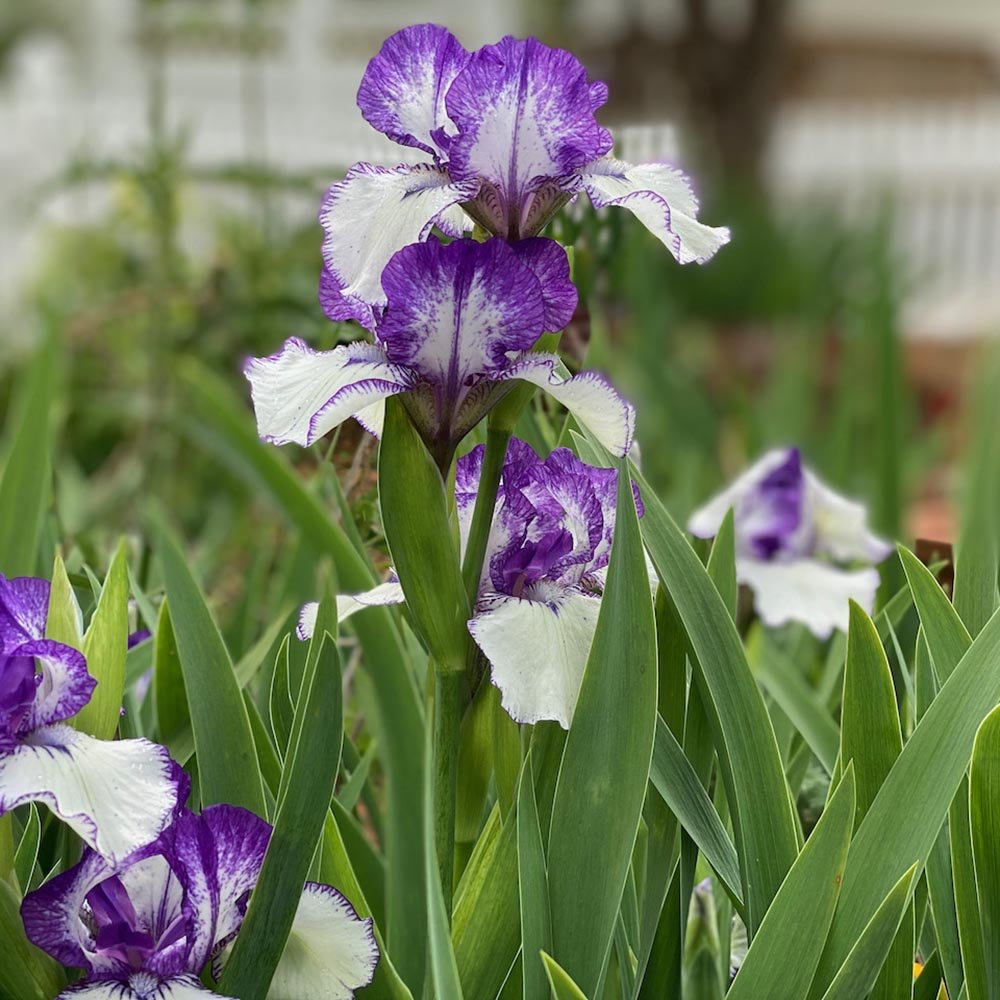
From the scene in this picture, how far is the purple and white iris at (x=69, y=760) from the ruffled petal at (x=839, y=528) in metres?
0.48

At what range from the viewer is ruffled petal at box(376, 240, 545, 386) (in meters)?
0.39

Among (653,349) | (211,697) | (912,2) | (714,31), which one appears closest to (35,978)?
(211,697)

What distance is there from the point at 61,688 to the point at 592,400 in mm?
168

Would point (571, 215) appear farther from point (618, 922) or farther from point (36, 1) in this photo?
point (36, 1)

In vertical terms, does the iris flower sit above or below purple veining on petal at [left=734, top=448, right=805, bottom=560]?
above

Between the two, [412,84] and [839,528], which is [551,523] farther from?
[839,528]

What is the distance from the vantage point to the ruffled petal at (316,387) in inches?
15.2

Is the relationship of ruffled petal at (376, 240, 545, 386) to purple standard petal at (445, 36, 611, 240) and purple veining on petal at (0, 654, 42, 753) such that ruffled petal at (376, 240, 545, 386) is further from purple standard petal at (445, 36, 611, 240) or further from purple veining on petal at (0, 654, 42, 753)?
purple veining on petal at (0, 654, 42, 753)

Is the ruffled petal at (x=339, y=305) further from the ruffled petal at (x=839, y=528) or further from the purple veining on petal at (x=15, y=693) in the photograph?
the ruffled petal at (x=839, y=528)

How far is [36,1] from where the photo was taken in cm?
1131

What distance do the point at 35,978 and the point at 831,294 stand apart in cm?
306

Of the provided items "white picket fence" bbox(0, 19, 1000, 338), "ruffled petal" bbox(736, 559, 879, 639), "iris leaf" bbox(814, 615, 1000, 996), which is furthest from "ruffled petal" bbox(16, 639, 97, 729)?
"white picket fence" bbox(0, 19, 1000, 338)

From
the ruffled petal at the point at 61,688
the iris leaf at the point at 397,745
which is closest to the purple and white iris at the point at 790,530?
the iris leaf at the point at 397,745

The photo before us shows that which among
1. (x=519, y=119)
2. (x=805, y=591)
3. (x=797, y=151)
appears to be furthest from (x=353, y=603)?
(x=797, y=151)
